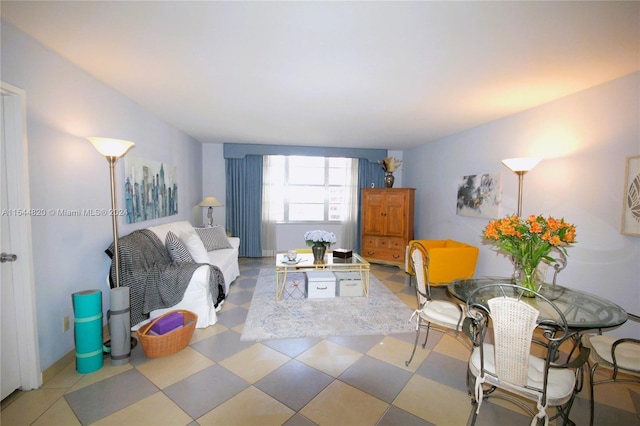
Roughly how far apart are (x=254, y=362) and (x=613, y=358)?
7.69 ft

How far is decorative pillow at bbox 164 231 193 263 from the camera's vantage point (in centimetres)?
309

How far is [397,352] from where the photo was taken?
2451 mm

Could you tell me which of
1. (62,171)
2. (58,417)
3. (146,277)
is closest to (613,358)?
(58,417)

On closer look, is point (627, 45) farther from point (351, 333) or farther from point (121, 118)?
point (121, 118)

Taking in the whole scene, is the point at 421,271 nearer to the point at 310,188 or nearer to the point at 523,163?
the point at 523,163

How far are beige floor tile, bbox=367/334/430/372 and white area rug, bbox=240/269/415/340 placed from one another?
0.20 m

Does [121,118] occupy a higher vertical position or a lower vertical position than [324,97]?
lower

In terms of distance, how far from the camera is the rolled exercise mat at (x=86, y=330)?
6.77ft

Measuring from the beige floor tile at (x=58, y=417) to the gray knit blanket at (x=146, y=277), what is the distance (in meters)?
0.90

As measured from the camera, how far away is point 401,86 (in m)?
2.58

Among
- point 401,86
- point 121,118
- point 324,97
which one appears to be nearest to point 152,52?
point 121,118

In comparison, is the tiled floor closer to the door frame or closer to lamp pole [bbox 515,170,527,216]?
the door frame

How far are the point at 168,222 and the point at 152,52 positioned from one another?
265cm

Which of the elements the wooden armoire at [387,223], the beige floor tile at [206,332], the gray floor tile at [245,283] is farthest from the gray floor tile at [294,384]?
the wooden armoire at [387,223]
